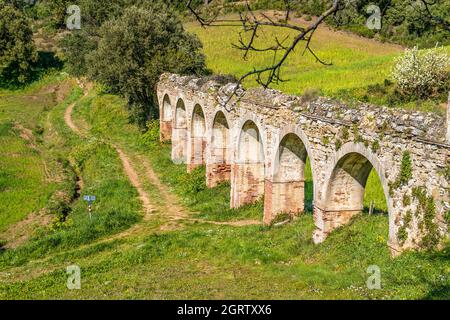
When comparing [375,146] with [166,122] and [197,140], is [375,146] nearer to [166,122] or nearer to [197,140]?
[197,140]

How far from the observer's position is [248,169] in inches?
804

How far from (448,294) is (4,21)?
169 feet

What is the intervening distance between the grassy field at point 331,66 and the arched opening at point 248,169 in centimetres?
874

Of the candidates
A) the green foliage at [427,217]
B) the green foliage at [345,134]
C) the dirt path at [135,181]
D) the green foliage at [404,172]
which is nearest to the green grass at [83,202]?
the dirt path at [135,181]

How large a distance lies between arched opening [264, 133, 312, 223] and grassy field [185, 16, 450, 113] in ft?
36.5

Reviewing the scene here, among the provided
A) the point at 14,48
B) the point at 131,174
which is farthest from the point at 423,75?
the point at 14,48

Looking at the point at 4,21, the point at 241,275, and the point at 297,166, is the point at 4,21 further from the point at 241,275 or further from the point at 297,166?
the point at 241,275

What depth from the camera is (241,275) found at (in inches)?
514

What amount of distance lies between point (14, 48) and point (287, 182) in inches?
1662

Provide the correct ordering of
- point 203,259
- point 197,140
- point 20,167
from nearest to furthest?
point 203,259, point 197,140, point 20,167

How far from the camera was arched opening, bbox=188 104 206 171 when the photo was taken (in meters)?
26.2

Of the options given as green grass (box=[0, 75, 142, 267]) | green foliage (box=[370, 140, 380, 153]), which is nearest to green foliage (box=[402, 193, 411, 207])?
green foliage (box=[370, 140, 380, 153])

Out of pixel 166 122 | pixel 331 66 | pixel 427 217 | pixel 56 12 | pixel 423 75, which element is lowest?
pixel 427 217

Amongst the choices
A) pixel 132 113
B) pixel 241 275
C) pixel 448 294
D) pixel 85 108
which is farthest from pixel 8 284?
pixel 85 108
